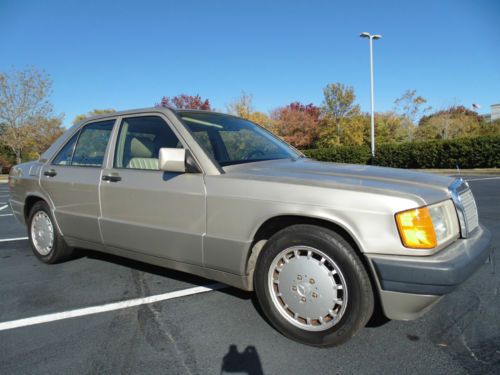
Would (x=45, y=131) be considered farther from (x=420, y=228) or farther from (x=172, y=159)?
(x=420, y=228)

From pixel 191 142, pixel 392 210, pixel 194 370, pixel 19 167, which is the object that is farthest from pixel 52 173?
pixel 392 210

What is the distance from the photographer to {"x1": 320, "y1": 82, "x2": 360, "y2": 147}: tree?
29.0 m

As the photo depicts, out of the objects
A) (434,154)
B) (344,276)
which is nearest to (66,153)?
(344,276)

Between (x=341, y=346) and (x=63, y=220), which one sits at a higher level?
(x=63, y=220)

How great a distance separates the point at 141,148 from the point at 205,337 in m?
1.80

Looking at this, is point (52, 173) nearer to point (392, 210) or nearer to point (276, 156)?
point (276, 156)

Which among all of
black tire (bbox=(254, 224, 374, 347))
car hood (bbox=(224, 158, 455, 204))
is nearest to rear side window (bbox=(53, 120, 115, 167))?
car hood (bbox=(224, 158, 455, 204))

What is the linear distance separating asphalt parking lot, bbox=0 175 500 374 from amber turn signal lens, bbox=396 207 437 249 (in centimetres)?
42

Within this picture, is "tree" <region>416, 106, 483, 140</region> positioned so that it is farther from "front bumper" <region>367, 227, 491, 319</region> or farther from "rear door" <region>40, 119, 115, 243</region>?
"front bumper" <region>367, 227, 491, 319</region>

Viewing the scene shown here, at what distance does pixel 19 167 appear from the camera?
4.57 metres

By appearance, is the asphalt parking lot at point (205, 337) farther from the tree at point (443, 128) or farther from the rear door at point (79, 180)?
the tree at point (443, 128)

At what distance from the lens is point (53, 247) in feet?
13.3

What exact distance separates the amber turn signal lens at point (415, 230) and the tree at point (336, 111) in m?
28.7

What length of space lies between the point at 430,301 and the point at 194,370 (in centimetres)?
143
